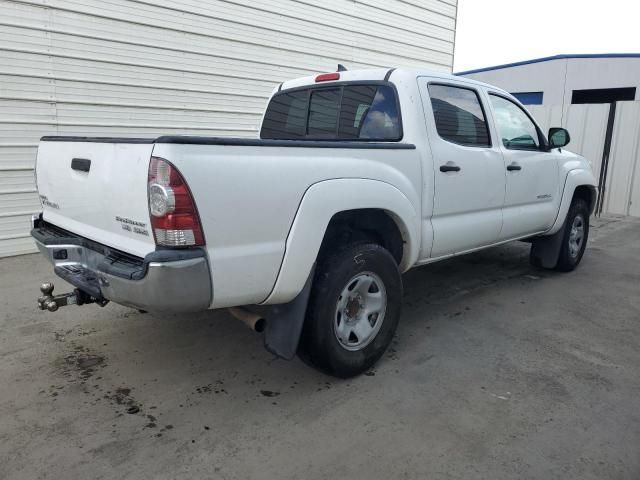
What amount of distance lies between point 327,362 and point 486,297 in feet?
7.97

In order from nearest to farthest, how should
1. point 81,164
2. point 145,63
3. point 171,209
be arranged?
point 171,209, point 81,164, point 145,63

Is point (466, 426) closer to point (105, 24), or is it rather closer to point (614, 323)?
point (614, 323)

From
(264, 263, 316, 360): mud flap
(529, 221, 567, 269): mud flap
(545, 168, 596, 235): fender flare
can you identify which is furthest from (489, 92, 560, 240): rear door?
(264, 263, 316, 360): mud flap

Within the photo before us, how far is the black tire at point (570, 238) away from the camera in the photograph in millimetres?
5531

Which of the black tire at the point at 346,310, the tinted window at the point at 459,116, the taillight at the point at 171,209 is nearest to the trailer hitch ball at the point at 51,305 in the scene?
the taillight at the point at 171,209

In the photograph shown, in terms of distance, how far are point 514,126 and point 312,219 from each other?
9.29 feet

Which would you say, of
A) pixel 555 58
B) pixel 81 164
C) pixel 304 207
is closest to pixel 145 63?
pixel 81 164

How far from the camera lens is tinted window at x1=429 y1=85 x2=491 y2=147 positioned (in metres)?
3.73

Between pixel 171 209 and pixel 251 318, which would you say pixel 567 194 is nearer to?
pixel 251 318

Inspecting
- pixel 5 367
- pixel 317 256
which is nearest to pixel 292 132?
pixel 317 256

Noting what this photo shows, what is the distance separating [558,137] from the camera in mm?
4957

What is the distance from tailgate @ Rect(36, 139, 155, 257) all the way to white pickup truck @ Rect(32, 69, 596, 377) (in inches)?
0.4

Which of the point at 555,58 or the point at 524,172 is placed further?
the point at 555,58

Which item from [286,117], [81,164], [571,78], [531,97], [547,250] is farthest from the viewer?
[531,97]
